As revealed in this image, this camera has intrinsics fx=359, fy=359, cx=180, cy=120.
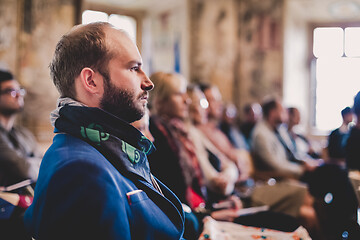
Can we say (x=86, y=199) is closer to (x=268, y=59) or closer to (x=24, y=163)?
(x=24, y=163)

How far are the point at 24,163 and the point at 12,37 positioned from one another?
4.65m

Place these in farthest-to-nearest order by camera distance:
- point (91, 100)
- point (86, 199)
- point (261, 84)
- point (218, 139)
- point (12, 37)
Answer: point (261, 84) → point (12, 37) → point (218, 139) → point (91, 100) → point (86, 199)

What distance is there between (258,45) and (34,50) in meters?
6.00

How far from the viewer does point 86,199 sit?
1.03m

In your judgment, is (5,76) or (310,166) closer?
(5,76)

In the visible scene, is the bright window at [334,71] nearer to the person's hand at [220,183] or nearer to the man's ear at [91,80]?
the person's hand at [220,183]

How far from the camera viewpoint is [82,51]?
125 cm

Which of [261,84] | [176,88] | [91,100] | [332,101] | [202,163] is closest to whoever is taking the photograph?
[91,100]

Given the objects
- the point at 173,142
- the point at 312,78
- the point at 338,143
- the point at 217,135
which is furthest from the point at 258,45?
the point at 173,142

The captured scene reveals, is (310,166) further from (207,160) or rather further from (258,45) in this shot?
(258,45)

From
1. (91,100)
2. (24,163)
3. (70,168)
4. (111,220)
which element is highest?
(91,100)

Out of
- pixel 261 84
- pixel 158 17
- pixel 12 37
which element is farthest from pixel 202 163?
pixel 158 17

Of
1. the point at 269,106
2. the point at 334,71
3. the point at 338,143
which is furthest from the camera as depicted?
the point at 334,71

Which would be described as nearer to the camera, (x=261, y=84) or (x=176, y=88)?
(x=176, y=88)
